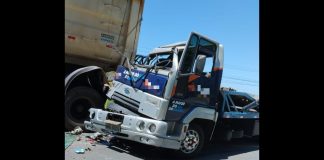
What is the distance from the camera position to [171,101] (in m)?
5.88

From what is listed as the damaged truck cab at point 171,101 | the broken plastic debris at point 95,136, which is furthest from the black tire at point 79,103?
the damaged truck cab at point 171,101

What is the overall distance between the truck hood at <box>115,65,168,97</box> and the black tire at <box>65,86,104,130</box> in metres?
1.00

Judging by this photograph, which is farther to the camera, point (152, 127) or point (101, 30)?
point (101, 30)

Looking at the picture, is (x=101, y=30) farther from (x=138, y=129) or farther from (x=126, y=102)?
(x=138, y=129)

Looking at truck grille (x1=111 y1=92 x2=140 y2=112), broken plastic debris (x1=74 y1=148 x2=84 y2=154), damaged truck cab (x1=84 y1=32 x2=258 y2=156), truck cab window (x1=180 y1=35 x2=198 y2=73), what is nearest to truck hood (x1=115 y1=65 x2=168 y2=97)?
damaged truck cab (x1=84 y1=32 x2=258 y2=156)

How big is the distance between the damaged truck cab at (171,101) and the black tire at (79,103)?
2.15 feet

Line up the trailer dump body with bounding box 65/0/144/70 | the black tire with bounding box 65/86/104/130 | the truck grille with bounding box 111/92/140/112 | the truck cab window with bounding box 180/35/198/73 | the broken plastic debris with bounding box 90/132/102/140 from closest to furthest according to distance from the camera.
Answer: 1. the truck cab window with bounding box 180/35/198/73
2. the truck grille with bounding box 111/92/140/112
3. the broken plastic debris with bounding box 90/132/102/140
4. the black tire with bounding box 65/86/104/130
5. the trailer dump body with bounding box 65/0/144/70

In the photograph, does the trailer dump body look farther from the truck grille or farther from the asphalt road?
the asphalt road

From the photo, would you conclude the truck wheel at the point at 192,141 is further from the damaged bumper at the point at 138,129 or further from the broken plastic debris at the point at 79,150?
the broken plastic debris at the point at 79,150

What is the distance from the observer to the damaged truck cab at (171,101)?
18.9 ft

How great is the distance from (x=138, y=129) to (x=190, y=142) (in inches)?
43.5

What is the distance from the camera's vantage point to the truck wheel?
618 cm

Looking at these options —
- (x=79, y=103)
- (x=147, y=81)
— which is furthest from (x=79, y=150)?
(x=79, y=103)

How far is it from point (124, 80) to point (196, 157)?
6.65 ft
